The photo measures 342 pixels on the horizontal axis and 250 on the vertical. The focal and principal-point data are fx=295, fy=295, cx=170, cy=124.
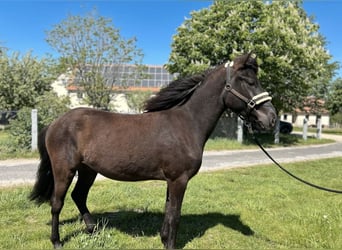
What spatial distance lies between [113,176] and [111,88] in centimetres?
1871

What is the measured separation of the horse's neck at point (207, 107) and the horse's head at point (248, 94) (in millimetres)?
124

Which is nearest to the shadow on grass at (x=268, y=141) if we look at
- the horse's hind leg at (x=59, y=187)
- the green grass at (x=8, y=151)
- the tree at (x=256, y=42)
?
the tree at (x=256, y=42)

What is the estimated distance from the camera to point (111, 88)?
71.5 ft

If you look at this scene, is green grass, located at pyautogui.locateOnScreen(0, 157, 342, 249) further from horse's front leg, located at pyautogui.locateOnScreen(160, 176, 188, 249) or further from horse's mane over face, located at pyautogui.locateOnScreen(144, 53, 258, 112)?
horse's mane over face, located at pyautogui.locateOnScreen(144, 53, 258, 112)

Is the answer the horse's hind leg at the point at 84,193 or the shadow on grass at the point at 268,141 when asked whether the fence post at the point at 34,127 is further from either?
the shadow on grass at the point at 268,141

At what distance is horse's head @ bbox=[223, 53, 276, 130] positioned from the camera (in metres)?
3.49

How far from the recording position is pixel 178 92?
3.89 m

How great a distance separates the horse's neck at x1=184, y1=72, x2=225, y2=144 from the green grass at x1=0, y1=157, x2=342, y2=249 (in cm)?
162

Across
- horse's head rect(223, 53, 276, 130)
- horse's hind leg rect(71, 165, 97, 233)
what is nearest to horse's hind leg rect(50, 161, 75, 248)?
horse's hind leg rect(71, 165, 97, 233)

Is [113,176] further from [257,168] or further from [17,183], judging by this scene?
[257,168]

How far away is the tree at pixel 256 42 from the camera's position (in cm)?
1563

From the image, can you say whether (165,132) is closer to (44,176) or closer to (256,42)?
(44,176)

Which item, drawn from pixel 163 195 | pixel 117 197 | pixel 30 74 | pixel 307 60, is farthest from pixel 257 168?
pixel 30 74

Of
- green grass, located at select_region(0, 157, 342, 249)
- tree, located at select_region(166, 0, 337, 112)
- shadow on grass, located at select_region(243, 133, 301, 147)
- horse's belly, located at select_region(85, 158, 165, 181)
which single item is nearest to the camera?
horse's belly, located at select_region(85, 158, 165, 181)
